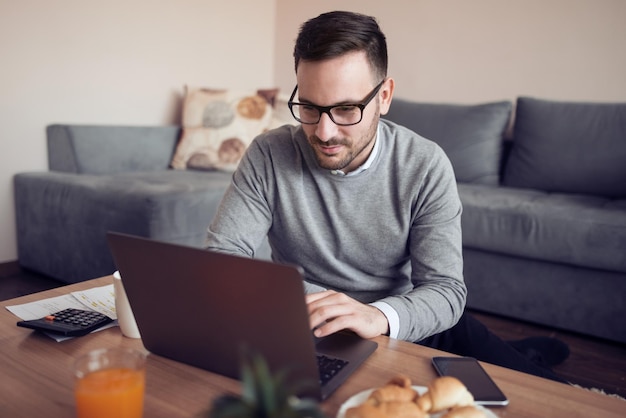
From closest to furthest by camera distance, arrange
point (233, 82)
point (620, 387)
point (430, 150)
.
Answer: point (430, 150)
point (620, 387)
point (233, 82)

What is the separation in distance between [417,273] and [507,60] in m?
2.15

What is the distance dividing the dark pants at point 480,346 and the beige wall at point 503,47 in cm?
195

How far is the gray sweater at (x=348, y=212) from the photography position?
1.13 meters

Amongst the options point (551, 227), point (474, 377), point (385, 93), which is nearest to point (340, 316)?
point (474, 377)

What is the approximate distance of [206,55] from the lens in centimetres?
331

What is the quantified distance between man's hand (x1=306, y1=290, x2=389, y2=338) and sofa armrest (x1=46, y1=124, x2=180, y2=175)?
209 centimetres

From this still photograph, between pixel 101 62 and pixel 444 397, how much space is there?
104 inches

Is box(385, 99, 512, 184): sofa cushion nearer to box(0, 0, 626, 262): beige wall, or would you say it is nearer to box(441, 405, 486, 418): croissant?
box(0, 0, 626, 262): beige wall

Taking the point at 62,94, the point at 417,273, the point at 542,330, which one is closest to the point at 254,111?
the point at 62,94

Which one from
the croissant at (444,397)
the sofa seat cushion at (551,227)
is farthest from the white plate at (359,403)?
the sofa seat cushion at (551,227)

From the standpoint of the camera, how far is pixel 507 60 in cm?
286

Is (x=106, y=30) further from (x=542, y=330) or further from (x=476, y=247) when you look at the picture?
(x=542, y=330)

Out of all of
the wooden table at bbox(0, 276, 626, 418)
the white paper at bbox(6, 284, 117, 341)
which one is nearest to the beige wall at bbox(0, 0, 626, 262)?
the white paper at bbox(6, 284, 117, 341)

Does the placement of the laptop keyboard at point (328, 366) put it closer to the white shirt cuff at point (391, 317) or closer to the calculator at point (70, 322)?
the white shirt cuff at point (391, 317)
